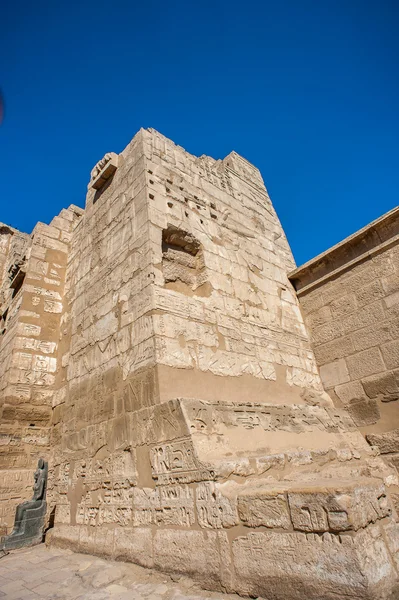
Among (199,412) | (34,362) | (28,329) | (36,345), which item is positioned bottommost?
(199,412)

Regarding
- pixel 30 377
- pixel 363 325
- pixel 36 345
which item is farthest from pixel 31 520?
pixel 363 325

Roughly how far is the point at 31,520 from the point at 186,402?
287 cm

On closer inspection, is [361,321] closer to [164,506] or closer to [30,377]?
[164,506]

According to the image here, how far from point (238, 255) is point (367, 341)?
2011 mm

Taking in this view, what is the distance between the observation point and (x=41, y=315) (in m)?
5.72

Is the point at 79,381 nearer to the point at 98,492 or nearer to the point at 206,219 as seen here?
the point at 98,492

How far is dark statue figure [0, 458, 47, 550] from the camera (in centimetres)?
392

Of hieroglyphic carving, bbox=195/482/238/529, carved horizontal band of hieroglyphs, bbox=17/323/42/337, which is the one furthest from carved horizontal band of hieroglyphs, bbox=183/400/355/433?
carved horizontal band of hieroglyphs, bbox=17/323/42/337

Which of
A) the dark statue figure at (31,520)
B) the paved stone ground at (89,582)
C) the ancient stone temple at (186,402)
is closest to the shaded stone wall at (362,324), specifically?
the ancient stone temple at (186,402)

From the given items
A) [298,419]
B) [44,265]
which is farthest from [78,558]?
[44,265]

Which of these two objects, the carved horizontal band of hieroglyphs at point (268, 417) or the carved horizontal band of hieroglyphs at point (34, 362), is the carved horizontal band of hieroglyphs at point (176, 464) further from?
the carved horizontal band of hieroglyphs at point (34, 362)

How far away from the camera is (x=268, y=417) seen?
136 inches

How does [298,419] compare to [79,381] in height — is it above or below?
below

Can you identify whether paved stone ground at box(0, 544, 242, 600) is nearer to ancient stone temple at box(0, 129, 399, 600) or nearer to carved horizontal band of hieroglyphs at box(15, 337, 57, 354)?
ancient stone temple at box(0, 129, 399, 600)
